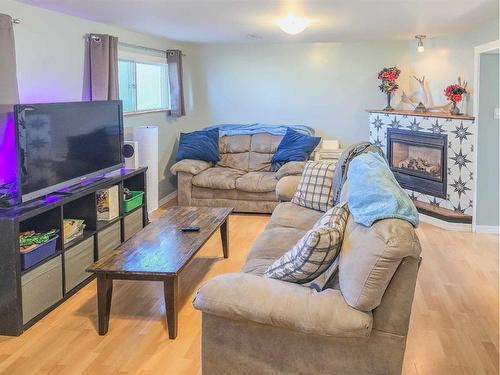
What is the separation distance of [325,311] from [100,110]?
296cm

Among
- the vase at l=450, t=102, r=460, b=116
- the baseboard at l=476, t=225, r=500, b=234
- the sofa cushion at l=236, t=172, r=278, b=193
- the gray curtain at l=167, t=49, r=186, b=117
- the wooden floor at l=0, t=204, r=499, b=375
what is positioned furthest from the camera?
the gray curtain at l=167, t=49, r=186, b=117

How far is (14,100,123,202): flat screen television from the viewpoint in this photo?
3.32 metres

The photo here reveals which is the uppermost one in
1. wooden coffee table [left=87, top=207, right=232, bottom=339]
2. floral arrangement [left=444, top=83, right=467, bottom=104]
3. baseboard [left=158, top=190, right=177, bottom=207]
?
floral arrangement [left=444, top=83, right=467, bottom=104]

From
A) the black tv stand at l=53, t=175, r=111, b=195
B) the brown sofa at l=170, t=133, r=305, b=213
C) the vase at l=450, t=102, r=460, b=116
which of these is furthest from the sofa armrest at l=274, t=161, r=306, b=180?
the black tv stand at l=53, t=175, r=111, b=195

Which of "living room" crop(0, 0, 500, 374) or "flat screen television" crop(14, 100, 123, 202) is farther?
"flat screen television" crop(14, 100, 123, 202)

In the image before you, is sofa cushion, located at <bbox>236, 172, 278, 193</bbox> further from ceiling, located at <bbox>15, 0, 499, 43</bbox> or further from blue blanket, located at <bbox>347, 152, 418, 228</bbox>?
blue blanket, located at <bbox>347, 152, 418, 228</bbox>

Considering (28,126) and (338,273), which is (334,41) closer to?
(28,126)

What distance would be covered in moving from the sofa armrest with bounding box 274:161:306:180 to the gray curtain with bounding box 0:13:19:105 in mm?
3106

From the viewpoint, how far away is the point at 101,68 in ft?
15.8

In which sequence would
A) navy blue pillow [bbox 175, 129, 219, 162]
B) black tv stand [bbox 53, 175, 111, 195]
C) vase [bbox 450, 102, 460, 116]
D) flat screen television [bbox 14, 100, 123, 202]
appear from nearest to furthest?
flat screen television [bbox 14, 100, 123, 202], black tv stand [bbox 53, 175, 111, 195], vase [bbox 450, 102, 460, 116], navy blue pillow [bbox 175, 129, 219, 162]

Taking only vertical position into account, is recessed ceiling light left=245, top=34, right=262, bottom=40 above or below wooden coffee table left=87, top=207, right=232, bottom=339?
above

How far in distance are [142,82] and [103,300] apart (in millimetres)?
3920

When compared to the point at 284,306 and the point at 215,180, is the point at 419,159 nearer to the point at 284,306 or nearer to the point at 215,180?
the point at 215,180

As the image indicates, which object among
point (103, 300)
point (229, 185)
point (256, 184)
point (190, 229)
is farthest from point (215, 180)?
point (103, 300)
